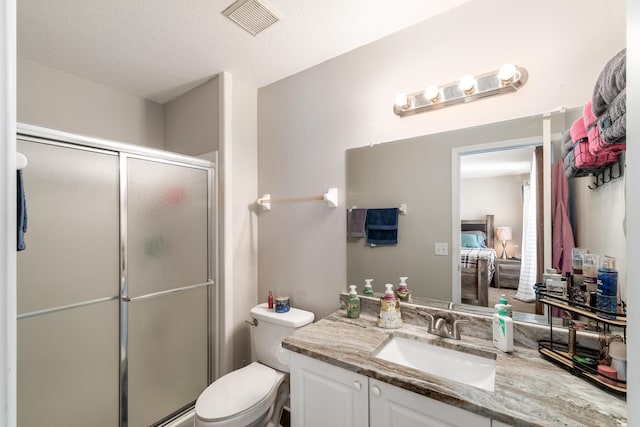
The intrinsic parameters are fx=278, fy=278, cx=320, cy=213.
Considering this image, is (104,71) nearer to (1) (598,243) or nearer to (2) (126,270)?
(2) (126,270)

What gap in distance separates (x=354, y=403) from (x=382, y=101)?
4.75 feet

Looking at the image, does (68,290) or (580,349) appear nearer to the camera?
(580,349)

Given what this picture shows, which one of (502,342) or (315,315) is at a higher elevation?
(502,342)

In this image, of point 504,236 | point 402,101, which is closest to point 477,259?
point 504,236

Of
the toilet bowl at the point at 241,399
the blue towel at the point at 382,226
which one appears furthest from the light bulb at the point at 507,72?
the toilet bowl at the point at 241,399

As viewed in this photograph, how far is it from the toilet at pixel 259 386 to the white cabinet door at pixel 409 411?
0.68m

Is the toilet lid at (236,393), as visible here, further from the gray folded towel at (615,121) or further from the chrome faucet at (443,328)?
the gray folded towel at (615,121)

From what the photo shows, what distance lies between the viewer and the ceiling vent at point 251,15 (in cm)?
133

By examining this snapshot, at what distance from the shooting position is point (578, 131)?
966 mm

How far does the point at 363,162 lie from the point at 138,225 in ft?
4.43

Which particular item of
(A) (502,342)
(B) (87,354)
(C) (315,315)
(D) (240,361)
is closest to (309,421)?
(C) (315,315)

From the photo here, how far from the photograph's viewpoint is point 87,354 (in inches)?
55.6

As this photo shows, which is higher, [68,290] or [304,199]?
[304,199]

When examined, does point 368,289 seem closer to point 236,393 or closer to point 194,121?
point 236,393
